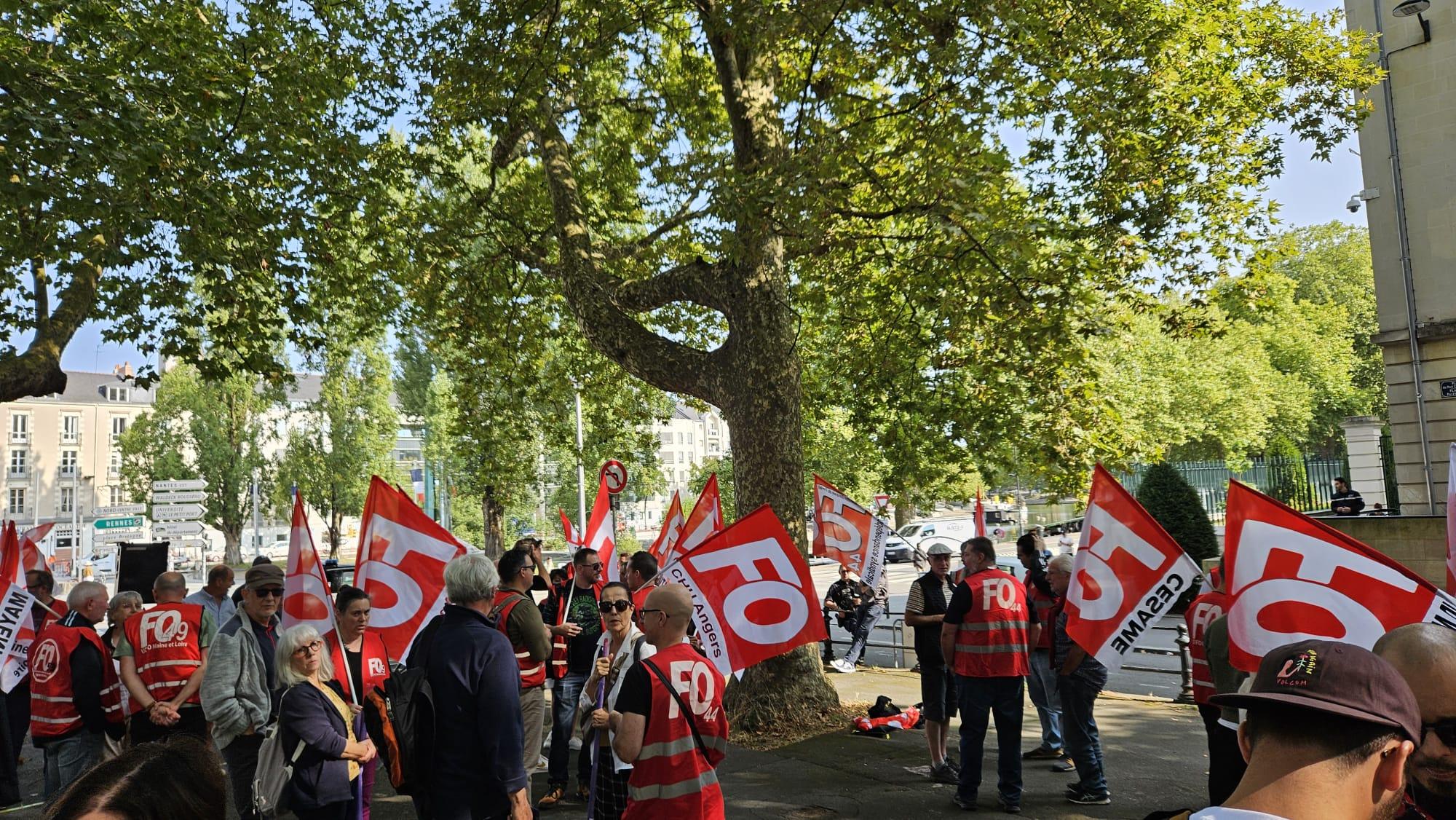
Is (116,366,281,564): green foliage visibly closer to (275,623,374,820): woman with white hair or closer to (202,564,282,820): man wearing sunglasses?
(202,564,282,820): man wearing sunglasses

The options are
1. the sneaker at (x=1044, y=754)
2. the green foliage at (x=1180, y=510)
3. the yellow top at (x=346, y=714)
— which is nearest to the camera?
the yellow top at (x=346, y=714)

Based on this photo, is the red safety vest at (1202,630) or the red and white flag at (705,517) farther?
the red and white flag at (705,517)

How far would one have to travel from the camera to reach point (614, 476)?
1313cm

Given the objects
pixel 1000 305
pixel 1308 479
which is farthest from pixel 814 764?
pixel 1308 479

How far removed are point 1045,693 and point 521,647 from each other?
4.68m

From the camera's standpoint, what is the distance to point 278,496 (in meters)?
53.1

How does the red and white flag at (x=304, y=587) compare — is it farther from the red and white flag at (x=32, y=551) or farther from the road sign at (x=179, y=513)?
the road sign at (x=179, y=513)

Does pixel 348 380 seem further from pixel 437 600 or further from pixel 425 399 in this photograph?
pixel 437 600

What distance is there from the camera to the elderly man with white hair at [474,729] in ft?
15.1

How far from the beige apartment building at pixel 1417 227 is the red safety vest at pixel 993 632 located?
14.9 metres

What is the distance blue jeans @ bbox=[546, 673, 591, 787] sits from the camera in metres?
8.01

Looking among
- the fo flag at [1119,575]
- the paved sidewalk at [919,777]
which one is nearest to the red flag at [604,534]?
the paved sidewalk at [919,777]

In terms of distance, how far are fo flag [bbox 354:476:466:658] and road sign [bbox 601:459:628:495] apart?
5.67 m

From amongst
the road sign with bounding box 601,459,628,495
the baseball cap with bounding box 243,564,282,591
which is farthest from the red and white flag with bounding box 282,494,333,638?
the road sign with bounding box 601,459,628,495
